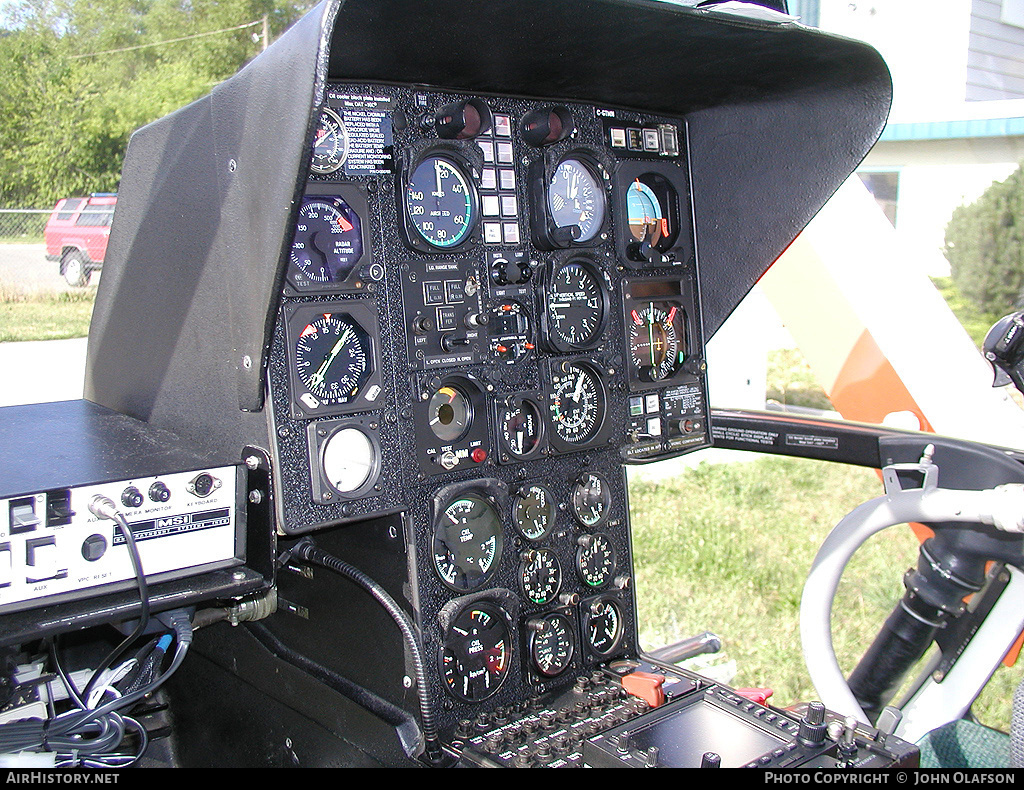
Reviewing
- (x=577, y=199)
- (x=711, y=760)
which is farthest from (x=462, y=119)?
(x=711, y=760)

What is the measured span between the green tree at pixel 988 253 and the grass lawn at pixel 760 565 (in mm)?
2060

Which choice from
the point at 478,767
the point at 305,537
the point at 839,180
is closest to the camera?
the point at 478,767

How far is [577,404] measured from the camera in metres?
2.38

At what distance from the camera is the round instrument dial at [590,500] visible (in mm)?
Result: 2381

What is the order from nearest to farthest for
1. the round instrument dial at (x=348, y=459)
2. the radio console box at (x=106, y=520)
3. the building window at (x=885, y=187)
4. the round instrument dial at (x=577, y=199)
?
the radio console box at (x=106, y=520) → the round instrument dial at (x=348, y=459) → the round instrument dial at (x=577, y=199) → the building window at (x=885, y=187)

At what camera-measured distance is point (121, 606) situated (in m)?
1.61

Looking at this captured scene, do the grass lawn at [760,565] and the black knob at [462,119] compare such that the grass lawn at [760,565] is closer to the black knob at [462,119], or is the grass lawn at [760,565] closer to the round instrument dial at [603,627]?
the round instrument dial at [603,627]

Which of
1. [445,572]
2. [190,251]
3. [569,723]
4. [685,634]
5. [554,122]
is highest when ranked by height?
[554,122]

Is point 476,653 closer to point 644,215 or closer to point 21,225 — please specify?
point 644,215

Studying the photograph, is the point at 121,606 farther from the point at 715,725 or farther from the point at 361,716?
the point at 715,725

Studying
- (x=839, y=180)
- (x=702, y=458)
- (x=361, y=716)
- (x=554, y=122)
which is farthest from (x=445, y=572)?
(x=702, y=458)

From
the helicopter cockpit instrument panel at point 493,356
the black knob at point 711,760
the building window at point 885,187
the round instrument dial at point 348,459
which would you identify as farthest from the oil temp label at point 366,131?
→ the building window at point 885,187

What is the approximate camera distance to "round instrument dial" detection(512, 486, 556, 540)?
225 centimetres

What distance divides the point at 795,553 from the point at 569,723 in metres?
2.85
